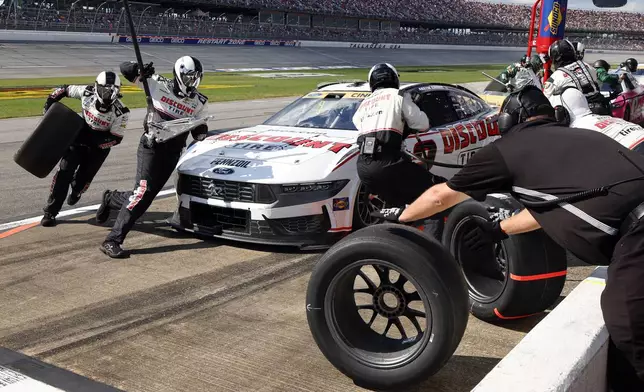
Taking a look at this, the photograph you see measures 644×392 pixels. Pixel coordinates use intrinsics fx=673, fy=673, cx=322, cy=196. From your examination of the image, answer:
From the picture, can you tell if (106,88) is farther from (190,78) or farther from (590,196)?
(590,196)

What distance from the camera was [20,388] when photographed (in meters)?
3.28

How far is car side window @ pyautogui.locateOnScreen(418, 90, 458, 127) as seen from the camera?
7.09 m

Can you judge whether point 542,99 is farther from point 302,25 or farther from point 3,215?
point 302,25

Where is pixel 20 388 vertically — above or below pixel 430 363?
below

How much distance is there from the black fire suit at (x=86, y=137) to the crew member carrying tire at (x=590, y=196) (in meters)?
4.74

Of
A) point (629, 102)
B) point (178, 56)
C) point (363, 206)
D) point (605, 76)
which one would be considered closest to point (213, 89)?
point (178, 56)

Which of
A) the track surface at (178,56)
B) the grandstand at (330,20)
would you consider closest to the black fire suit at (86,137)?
the grandstand at (330,20)

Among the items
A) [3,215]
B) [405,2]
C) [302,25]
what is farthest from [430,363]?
[405,2]

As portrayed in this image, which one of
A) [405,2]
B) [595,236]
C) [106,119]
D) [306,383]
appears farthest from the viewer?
[405,2]

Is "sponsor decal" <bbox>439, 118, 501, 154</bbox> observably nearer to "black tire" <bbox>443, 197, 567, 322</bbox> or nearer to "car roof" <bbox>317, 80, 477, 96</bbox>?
"car roof" <bbox>317, 80, 477, 96</bbox>

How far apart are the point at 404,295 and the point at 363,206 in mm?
2691

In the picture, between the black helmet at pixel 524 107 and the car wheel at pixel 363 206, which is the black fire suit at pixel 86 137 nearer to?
the car wheel at pixel 363 206

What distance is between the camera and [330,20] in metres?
69.6

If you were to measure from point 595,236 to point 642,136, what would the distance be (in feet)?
6.27
